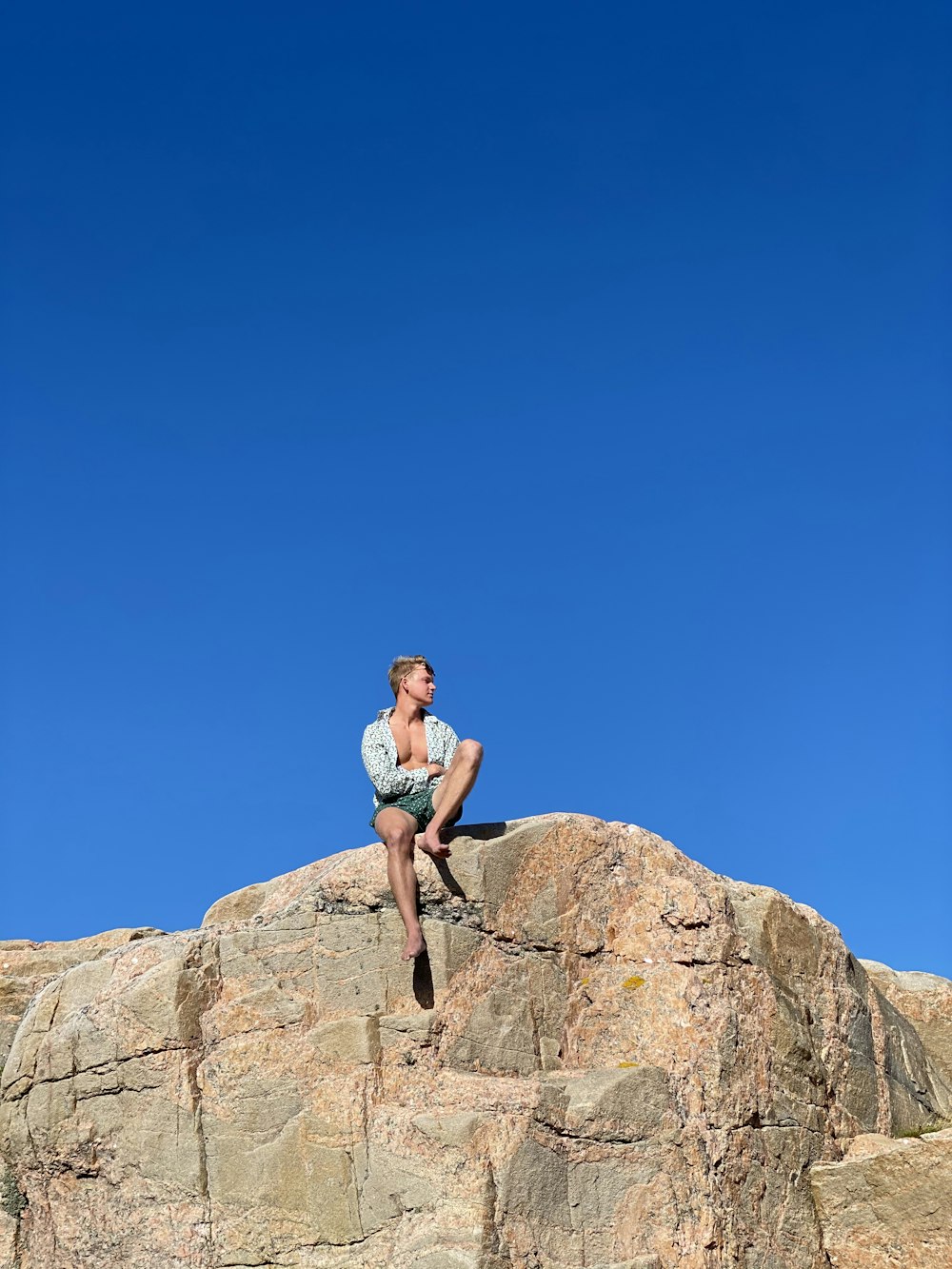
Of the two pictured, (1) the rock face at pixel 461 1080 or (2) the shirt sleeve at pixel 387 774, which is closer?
(1) the rock face at pixel 461 1080

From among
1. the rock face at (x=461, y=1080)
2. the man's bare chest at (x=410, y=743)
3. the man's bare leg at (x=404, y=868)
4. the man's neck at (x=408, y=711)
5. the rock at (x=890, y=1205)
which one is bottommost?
the rock at (x=890, y=1205)

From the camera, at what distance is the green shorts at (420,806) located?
11500mm

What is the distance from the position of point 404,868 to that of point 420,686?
5.33 ft

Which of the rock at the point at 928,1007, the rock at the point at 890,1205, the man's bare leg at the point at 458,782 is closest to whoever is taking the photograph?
the rock at the point at 890,1205

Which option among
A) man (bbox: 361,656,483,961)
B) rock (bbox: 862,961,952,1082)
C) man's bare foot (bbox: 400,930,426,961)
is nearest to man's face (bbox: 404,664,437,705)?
man (bbox: 361,656,483,961)

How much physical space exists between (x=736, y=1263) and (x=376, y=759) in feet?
14.6

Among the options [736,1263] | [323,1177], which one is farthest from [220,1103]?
[736,1263]

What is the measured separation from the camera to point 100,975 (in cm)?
1181

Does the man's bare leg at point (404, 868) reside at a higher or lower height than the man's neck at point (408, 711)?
lower

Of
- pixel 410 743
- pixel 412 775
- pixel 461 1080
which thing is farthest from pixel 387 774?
pixel 461 1080

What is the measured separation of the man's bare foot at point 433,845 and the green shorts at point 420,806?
10.0 inches

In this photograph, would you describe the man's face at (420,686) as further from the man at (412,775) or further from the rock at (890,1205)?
the rock at (890,1205)

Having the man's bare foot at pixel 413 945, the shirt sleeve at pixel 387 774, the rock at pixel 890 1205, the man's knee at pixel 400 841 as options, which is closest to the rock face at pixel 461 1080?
the rock at pixel 890 1205

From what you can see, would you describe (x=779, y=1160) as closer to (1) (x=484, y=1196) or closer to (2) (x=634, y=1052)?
(2) (x=634, y=1052)
